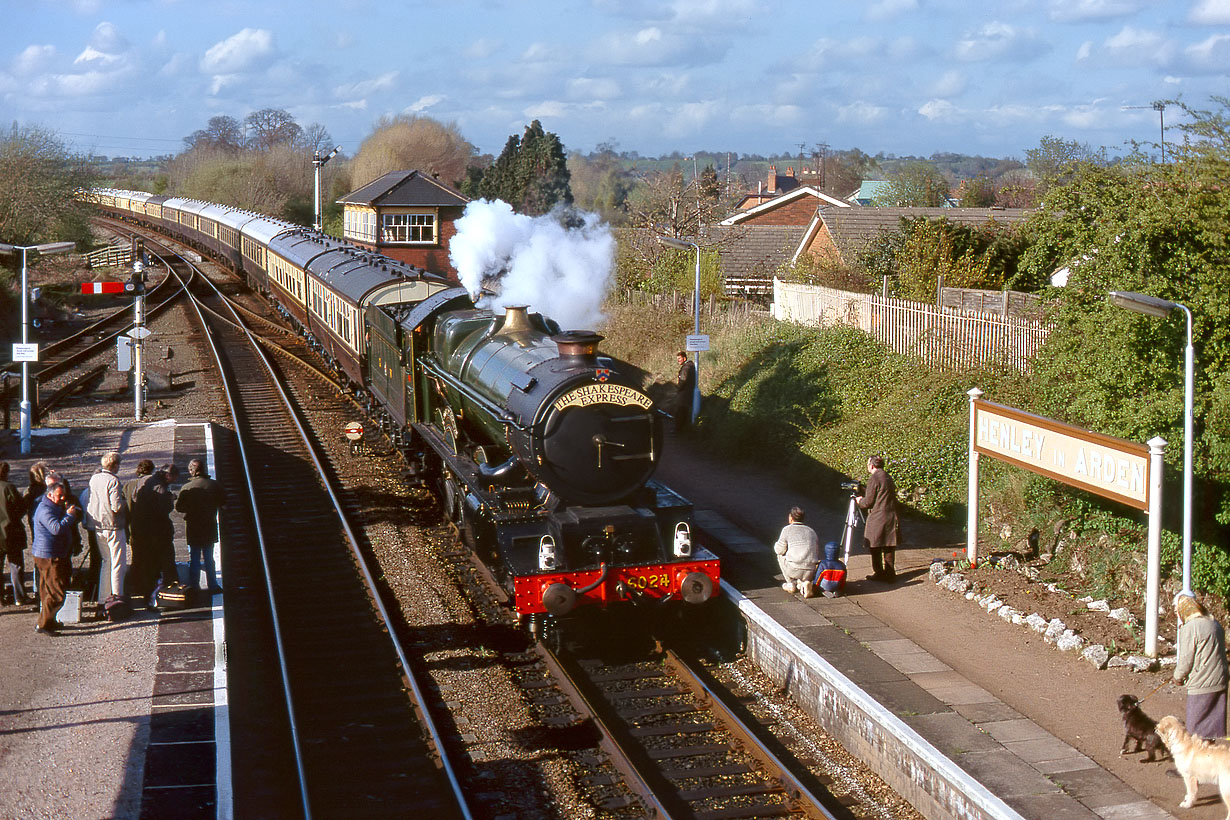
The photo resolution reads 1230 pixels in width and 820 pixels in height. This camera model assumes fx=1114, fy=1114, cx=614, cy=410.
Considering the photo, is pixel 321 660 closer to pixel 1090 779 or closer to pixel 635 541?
pixel 635 541

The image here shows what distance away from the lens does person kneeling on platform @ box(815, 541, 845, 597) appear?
38.8ft

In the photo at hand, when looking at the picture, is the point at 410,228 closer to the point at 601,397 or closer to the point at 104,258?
the point at 104,258

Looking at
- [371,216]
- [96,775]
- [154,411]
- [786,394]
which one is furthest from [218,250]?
[96,775]

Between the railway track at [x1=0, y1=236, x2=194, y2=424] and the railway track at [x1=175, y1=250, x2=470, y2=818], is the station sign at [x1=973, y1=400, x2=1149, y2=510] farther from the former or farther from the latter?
the railway track at [x1=0, y1=236, x2=194, y2=424]

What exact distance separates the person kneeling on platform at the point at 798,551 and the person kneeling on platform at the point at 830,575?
0.53 feet

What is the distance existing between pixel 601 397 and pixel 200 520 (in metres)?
4.43

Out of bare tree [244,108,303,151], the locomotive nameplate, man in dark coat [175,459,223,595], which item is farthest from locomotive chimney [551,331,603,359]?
bare tree [244,108,303,151]

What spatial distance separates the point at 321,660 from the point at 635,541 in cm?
327

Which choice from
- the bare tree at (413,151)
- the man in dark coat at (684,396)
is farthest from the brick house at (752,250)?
the bare tree at (413,151)

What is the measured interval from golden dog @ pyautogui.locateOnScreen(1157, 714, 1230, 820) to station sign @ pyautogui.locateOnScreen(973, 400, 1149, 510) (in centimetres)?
284

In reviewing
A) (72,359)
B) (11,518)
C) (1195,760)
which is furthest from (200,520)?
(72,359)

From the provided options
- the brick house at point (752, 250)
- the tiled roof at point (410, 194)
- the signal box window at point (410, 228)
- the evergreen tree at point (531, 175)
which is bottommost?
the brick house at point (752, 250)

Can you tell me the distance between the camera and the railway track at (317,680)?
8.31m

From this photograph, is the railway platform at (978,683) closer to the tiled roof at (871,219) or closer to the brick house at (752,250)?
the tiled roof at (871,219)
